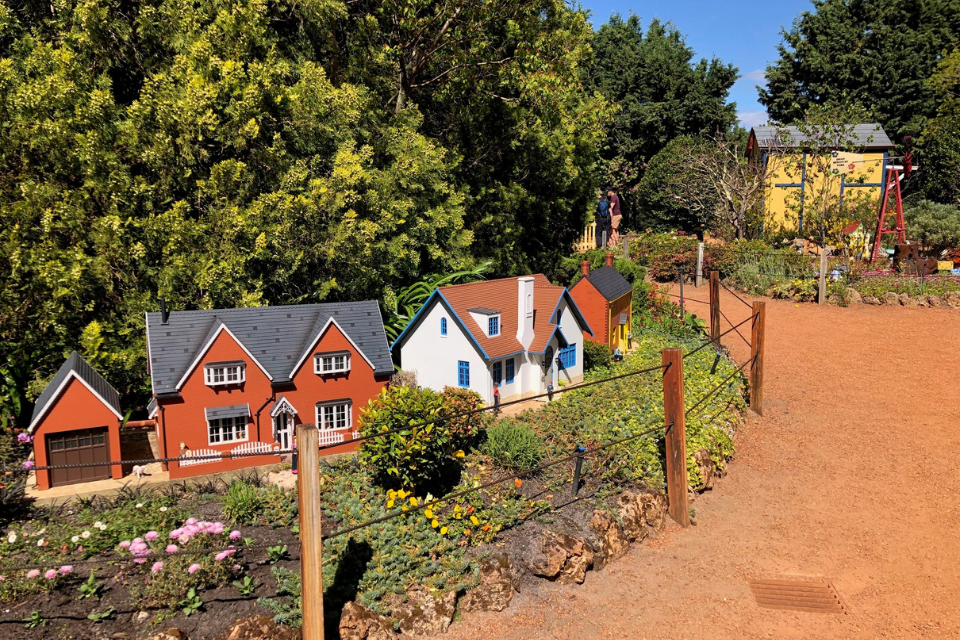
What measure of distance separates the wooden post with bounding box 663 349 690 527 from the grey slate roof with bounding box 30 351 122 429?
9751 millimetres

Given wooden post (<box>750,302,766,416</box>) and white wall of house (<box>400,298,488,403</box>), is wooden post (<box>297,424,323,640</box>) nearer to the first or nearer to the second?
white wall of house (<box>400,298,488,403</box>)

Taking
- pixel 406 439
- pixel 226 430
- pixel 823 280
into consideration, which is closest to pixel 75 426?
pixel 226 430

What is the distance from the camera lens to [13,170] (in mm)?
15688

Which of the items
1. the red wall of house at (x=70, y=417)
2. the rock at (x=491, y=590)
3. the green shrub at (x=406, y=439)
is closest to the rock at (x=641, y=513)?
the rock at (x=491, y=590)

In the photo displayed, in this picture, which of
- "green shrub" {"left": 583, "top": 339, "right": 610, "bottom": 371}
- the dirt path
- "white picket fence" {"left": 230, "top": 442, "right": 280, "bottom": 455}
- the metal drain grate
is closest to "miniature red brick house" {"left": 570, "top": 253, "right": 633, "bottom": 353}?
"green shrub" {"left": 583, "top": 339, "right": 610, "bottom": 371}

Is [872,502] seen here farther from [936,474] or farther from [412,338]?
[412,338]

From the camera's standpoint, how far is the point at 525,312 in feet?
52.8

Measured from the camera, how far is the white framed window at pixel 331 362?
13.1 m

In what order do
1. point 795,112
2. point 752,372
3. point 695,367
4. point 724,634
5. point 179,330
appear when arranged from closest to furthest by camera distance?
point 724,634 → point 179,330 → point 752,372 → point 695,367 → point 795,112

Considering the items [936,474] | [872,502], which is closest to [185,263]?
[872,502]

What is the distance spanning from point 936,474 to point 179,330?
51.2 feet

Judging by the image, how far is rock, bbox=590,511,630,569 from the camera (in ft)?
36.5

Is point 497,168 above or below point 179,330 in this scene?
above

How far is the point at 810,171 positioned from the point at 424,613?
36.2 metres
